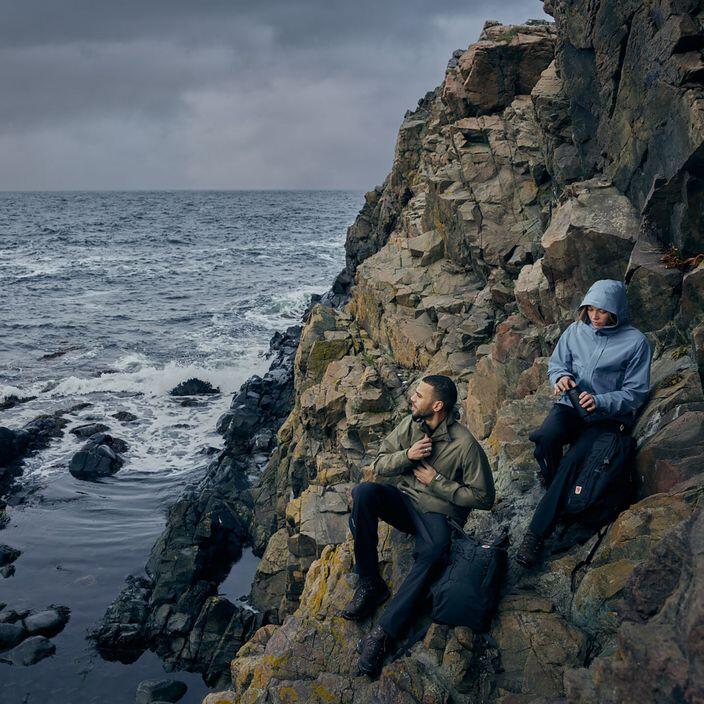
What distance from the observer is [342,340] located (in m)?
19.3

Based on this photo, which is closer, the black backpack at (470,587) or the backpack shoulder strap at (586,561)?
the black backpack at (470,587)

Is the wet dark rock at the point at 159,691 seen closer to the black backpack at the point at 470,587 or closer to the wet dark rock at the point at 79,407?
the black backpack at the point at 470,587

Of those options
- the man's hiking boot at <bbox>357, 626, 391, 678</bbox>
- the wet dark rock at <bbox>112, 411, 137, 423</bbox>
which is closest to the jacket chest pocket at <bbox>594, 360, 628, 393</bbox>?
the man's hiking boot at <bbox>357, 626, 391, 678</bbox>

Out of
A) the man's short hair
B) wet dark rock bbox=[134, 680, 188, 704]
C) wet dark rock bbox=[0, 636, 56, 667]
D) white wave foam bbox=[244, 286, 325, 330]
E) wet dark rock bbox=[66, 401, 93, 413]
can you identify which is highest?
the man's short hair

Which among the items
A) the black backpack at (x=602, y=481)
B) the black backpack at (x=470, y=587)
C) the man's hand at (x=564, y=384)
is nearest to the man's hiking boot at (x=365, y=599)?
the black backpack at (x=470, y=587)

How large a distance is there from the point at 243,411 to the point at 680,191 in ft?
62.6

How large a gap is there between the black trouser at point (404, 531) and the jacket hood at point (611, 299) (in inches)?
113

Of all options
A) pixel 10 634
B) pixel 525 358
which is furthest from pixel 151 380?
pixel 525 358

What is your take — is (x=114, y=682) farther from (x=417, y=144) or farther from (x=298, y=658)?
(x=417, y=144)

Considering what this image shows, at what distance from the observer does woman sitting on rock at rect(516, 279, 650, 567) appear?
6688 mm

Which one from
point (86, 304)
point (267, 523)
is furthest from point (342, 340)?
point (86, 304)

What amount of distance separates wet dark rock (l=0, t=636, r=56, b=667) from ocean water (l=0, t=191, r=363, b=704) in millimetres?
208

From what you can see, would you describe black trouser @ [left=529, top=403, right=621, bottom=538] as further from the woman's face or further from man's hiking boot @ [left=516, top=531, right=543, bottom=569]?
the woman's face

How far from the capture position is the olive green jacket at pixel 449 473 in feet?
21.7
